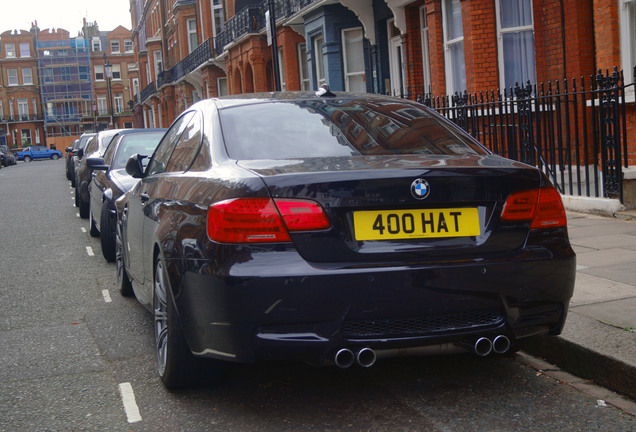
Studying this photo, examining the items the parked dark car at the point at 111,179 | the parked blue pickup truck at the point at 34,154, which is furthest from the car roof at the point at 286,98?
the parked blue pickup truck at the point at 34,154

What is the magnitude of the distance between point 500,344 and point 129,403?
1.93 metres

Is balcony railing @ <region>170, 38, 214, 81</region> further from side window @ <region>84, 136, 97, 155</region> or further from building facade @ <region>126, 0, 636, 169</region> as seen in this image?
side window @ <region>84, 136, 97, 155</region>

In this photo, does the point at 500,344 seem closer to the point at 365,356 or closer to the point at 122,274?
the point at 365,356

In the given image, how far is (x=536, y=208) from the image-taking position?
390cm

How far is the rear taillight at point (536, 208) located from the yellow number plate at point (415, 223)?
19 cm

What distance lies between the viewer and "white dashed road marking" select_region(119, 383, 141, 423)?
401 cm

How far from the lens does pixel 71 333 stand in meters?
5.93

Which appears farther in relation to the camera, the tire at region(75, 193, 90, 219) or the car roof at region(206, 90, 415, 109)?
the tire at region(75, 193, 90, 219)

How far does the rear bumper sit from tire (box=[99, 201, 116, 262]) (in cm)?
550

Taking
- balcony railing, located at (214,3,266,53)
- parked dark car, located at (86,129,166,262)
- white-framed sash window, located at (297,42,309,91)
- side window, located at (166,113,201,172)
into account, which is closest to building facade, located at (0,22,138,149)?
balcony railing, located at (214,3,266,53)

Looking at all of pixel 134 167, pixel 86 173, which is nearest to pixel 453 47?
pixel 86 173

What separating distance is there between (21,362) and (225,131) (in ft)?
6.91

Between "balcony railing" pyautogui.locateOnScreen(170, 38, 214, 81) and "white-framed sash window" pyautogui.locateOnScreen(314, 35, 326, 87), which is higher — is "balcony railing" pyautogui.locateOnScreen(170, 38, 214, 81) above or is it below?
above

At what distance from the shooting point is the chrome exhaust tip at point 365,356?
11.7 ft
